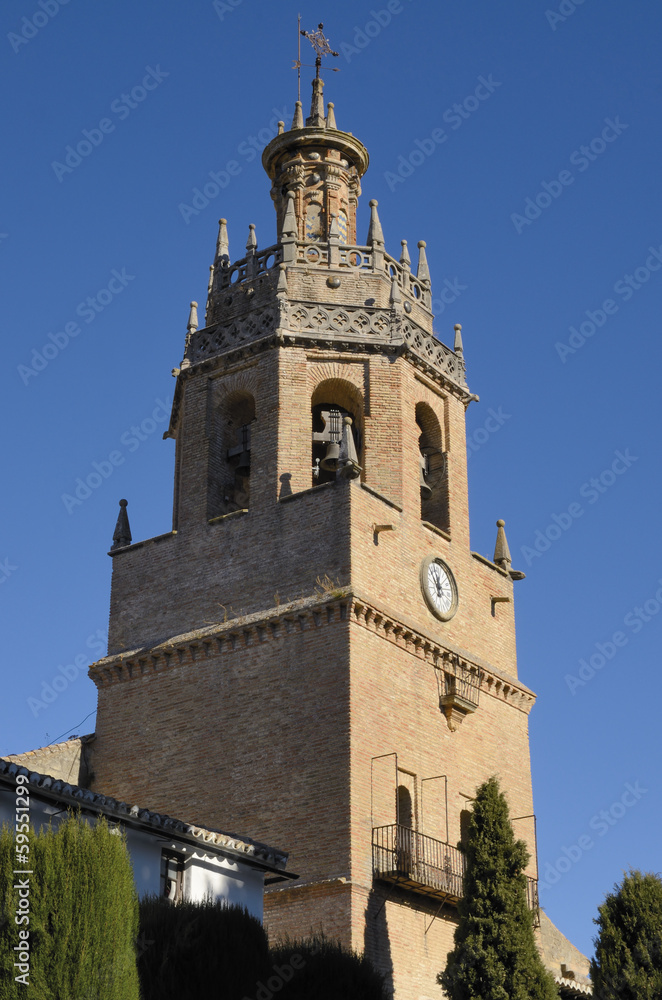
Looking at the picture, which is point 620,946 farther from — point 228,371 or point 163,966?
point 228,371

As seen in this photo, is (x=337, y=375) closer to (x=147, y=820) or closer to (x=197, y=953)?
(x=147, y=820)

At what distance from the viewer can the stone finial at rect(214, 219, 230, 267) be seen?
39.8 metres

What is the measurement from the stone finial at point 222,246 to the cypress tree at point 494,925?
1566 centimetres

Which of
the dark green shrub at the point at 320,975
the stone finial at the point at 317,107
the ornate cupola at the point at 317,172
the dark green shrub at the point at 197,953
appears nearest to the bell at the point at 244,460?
the ornate cupola at the point at 317,172

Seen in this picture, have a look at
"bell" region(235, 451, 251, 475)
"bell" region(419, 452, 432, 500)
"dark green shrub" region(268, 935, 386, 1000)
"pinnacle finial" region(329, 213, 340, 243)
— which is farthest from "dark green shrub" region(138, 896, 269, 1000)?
"pinnacle finial" region(329, 213, 340, 243)

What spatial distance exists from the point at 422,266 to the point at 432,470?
17.5 feet

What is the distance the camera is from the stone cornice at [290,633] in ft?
109

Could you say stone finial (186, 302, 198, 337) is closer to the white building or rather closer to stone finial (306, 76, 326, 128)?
stone finial (306, 76, 326, 128)

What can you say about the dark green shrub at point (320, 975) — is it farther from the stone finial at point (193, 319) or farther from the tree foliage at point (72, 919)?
the stone finial at point (193, 319)

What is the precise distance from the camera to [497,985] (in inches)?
1097

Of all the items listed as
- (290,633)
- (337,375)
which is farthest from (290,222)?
(290,633)

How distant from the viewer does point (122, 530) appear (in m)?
37.9

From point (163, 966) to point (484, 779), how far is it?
12943 mm

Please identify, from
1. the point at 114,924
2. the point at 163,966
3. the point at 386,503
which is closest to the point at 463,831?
the point at 386,503
